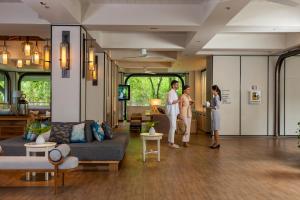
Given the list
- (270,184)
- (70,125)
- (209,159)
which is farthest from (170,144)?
(270,184)

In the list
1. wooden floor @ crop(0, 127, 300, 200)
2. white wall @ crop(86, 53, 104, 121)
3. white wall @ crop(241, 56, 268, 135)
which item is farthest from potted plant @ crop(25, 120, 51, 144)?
white wall @ crop(241, 56, 268, 135)

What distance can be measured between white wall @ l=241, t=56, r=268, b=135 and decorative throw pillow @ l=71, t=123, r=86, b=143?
7006 mm

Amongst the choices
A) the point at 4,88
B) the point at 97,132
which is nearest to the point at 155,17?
the point at 97,132

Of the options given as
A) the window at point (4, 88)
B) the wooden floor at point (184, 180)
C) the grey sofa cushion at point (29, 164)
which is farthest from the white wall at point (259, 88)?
the window at point (4, 88)

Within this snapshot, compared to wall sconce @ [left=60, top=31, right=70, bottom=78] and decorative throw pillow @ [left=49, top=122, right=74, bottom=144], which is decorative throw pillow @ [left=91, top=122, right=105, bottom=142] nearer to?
decorative throw pillow @ [left=49, top=122, right=74, bottom=144]

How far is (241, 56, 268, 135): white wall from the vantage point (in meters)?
12.2

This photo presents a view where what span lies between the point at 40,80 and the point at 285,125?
13.4 meters

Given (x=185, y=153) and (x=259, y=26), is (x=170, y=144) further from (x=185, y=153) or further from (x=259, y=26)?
(x=259, y=26)

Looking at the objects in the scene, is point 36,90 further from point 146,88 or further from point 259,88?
point 259,88

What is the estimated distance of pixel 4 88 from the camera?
60.7ft

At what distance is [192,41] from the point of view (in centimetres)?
940

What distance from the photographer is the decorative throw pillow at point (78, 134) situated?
21.7 feet

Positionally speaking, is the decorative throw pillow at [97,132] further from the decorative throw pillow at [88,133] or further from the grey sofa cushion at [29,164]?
the grey sofa cushion at [29,164]

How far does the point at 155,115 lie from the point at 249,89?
10.8 ft
